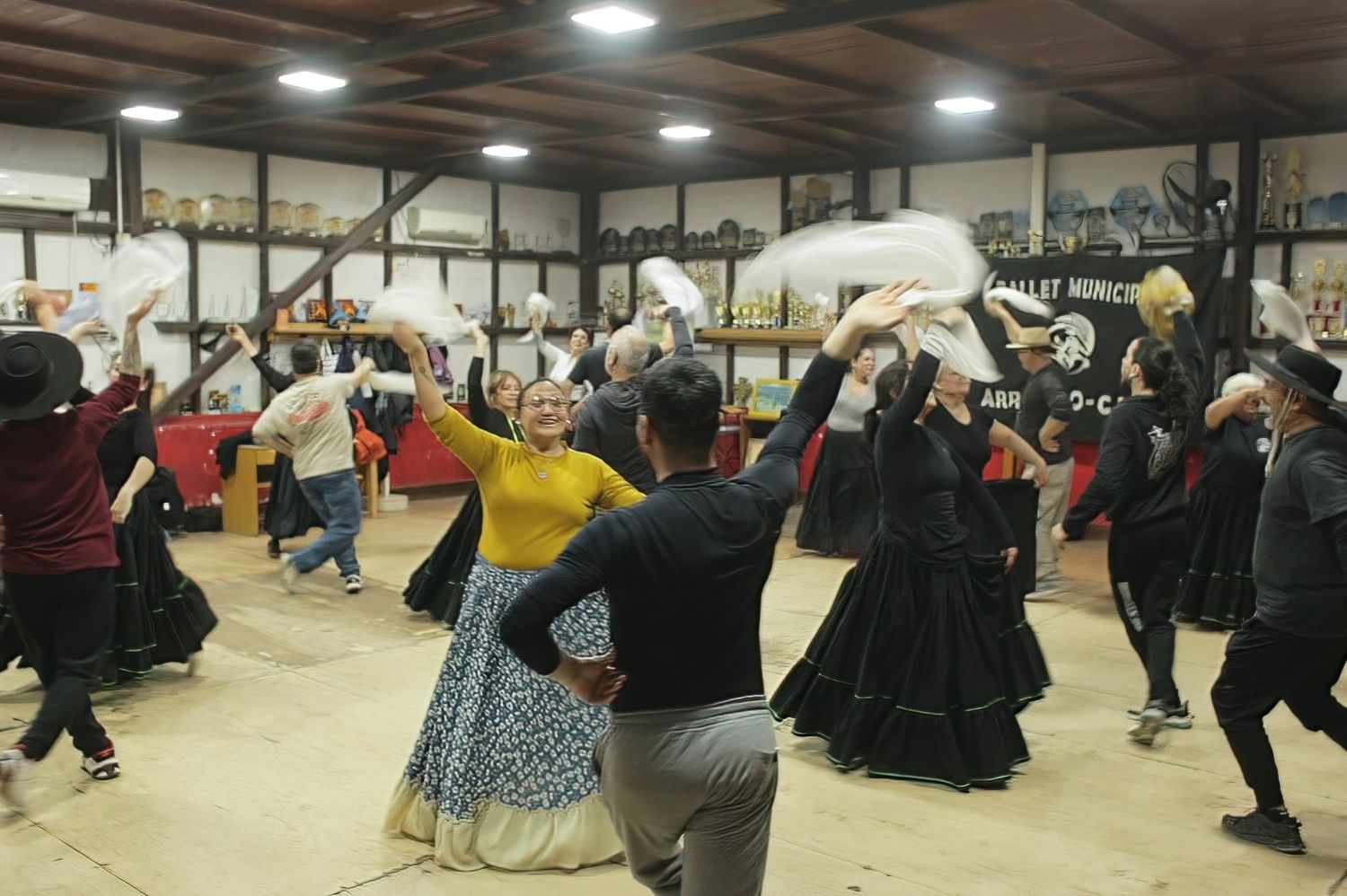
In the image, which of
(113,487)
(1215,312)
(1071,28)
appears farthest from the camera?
(1215,312)

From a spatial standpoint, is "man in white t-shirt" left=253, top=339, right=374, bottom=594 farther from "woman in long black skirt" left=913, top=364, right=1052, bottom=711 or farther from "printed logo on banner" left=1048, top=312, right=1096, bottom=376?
"printed logo on banner" left=1048, top=312, right=1096, bottom=376

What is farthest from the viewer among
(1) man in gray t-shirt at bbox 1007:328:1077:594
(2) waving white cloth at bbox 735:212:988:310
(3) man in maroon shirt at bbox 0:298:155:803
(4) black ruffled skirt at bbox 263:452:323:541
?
(4) black ruffled skirt at bbox 263:452:323:541

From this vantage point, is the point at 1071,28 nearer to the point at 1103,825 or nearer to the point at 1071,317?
the point at 1071,317

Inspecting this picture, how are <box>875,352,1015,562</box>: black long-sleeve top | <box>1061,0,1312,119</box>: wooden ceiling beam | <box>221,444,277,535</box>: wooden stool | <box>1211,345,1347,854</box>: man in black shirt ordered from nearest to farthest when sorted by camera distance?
1. <box>1211,345,1347,854</box>: man in black shirt
2. <box>875,352,1015,562</box>: black long-sleeve top
3. <box>1061,0,1312,119</box>: wooden ceiling beam
4. <box>221,444,277,535</box>: wooden stool

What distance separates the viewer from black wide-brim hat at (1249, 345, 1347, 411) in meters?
3.75

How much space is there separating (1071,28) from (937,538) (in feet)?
11.9

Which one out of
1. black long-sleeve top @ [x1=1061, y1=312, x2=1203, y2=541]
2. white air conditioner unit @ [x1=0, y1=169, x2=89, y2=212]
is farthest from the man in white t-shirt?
black long-sleeve top @ [x1=1061, y1=312, x2=1203, y2=541]

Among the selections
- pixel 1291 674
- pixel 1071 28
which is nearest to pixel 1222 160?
pixel 1071 28

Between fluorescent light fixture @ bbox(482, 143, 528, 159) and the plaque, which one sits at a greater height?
fluorescent light fixture @ bbox(482, 143, 528, 159)

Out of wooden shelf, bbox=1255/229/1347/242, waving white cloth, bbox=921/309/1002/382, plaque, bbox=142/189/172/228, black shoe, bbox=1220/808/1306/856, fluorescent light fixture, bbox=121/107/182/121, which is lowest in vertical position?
black shoe, bbox=1220/808/1306/856

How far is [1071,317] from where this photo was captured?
1017 cm

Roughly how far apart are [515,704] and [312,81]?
5.58m

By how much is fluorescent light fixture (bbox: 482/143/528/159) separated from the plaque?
9.14 ft

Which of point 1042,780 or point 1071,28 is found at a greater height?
point 1071,28
